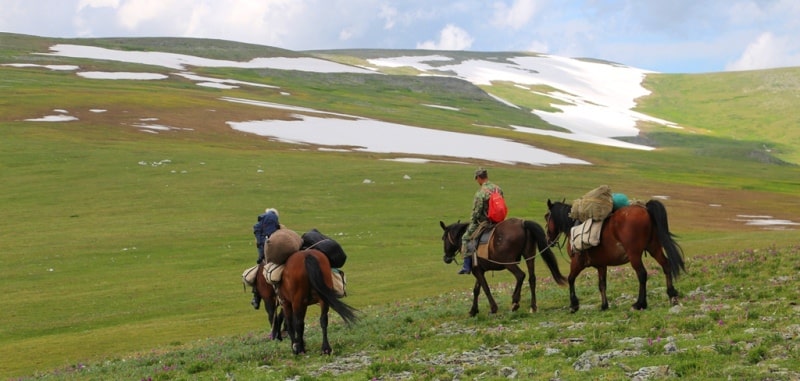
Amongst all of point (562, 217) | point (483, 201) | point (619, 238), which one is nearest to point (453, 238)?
point (483, 201)

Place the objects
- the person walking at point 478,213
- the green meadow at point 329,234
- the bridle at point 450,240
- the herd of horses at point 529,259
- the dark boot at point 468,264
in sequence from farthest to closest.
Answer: the bridle at point 450,240 < the dark boot at point 468,264 < the person walking at point 478,213 < the herd of horses at point 529,259 < the green meadow at point 329,234

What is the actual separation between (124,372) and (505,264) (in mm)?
9212

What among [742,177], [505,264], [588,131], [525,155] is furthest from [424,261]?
[588,131]

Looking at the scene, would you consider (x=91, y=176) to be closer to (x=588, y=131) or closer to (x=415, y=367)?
(x=415, y=367)

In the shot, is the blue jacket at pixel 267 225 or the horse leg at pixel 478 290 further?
the horse leg at pixel 478 290

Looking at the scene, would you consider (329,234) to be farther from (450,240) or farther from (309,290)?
(309,290)

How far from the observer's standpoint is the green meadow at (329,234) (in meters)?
15.1

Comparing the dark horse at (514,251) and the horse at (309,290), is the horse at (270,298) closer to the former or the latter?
the horse at (309,290)

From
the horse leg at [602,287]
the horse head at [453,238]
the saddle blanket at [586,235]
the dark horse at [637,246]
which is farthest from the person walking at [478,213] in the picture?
the horse leg at [602,287]

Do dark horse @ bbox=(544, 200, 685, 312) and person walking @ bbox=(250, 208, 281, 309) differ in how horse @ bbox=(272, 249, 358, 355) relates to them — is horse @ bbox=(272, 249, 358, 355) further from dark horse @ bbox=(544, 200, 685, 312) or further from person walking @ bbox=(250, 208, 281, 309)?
dark horse @ bbox=(544, 200, 685, 312)

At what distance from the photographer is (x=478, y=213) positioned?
2123cm

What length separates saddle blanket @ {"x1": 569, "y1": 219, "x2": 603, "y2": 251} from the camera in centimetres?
1953

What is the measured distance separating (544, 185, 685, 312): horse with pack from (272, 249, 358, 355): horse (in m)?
5.82

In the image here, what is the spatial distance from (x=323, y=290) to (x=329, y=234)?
30.2 m
